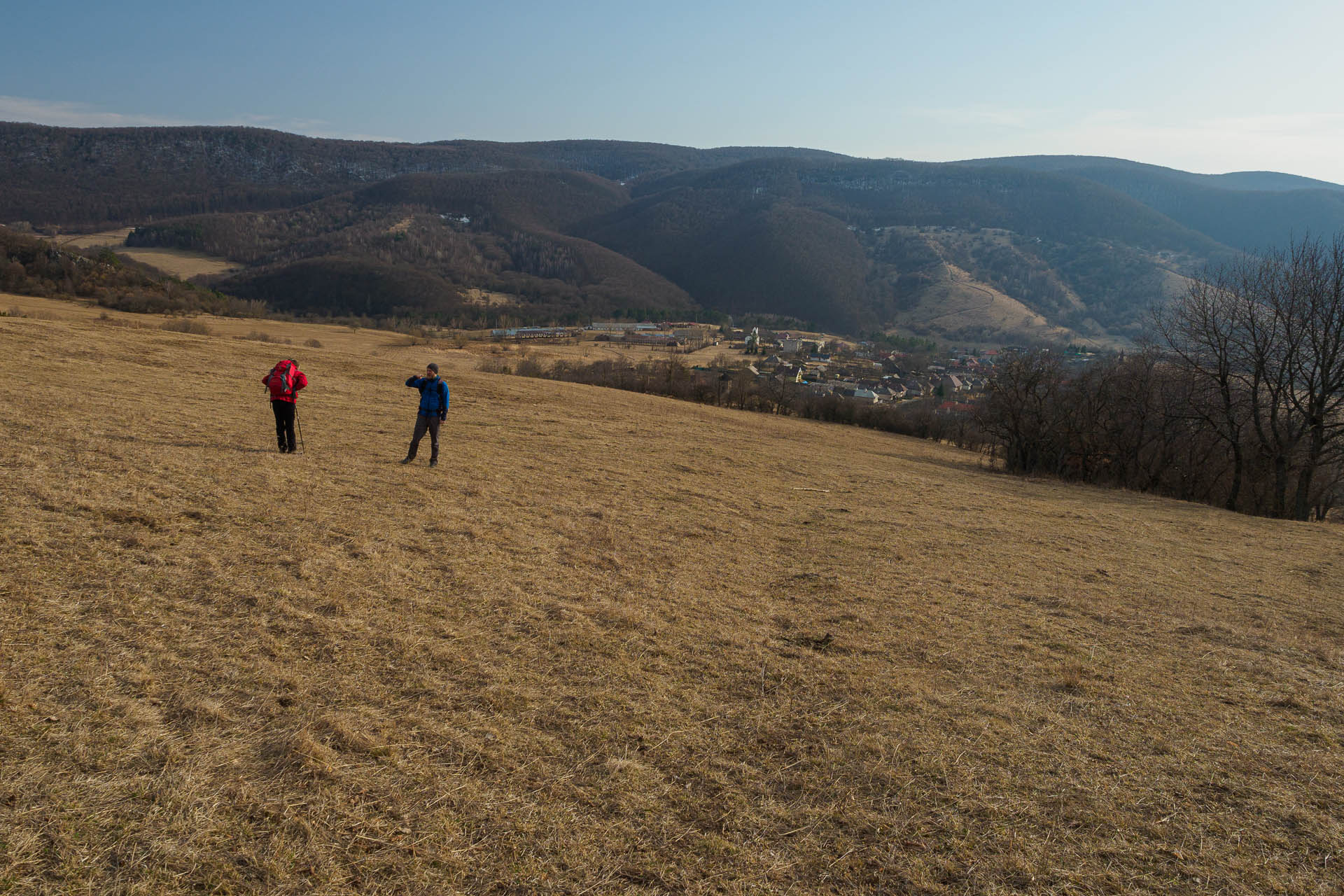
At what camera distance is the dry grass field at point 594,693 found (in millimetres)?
3672

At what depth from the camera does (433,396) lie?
12.1 metres

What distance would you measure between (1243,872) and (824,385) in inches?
1817

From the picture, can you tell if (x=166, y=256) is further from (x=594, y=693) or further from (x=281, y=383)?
(x=594, y=693)

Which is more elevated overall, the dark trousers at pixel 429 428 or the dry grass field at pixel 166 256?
the dry grass field at pixel 166 256

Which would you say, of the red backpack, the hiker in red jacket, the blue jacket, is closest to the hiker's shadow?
the hiker in red jacket

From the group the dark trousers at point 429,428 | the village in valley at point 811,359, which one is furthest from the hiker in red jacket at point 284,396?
the village in valley at point 811,359

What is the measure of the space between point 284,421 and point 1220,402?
29312 mm

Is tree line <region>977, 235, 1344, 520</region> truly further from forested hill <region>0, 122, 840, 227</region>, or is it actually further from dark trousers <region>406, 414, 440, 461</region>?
forested hill <region>0, 122, 840, 227</region>

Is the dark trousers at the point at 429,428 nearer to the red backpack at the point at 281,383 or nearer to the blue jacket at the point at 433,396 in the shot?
the blue jacket at the point at 433,396

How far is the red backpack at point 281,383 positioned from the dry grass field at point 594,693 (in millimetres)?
1039

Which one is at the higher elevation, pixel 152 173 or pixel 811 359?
pixel 152 173

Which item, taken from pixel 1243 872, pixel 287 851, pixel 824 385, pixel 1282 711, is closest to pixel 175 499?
pixel 287 851

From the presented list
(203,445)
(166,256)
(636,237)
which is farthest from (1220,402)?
(636,237)

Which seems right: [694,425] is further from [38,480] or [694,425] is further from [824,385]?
[824,385]
